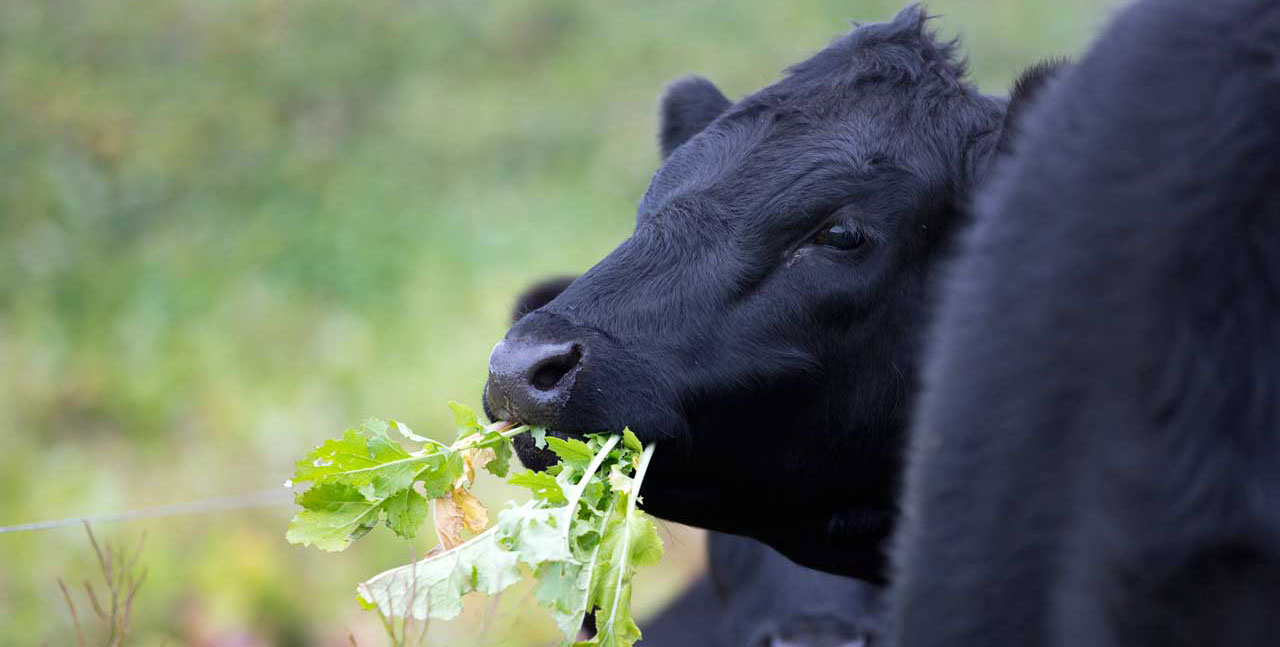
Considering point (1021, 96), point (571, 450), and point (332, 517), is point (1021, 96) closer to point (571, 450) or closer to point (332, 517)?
point (571, 450)

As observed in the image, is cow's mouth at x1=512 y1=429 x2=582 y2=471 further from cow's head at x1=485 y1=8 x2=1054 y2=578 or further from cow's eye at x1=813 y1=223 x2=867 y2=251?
cow's eye at x1=813 y1=223 x2=867 y2=251

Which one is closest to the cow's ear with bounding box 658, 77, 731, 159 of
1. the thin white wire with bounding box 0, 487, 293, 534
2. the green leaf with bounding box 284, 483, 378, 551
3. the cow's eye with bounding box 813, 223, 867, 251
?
the cow's eye with bounding box 813, 223, 867, 251

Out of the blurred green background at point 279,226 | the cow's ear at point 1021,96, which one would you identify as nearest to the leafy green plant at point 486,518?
the cow's ear at point 1021,96

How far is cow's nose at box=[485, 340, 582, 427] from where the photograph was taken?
2.44 metres

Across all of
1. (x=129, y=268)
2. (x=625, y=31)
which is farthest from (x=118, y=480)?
(x=625, y=31)

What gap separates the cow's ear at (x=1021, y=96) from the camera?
274 cm

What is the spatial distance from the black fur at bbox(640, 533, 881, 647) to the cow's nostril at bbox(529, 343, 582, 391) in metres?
1.61

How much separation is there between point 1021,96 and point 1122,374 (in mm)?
1539

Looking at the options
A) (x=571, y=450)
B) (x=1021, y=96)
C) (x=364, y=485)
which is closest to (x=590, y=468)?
(x=571, y=450)

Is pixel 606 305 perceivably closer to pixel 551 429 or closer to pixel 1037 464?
pixel 551 429

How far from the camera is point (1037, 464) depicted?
4.69 feet

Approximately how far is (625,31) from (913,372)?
43.3ft

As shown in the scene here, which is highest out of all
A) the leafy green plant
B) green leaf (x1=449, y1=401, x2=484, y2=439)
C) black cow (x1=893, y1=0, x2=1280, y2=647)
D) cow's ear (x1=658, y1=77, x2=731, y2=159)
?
cow's ear (x1=658, y1=77, x2=731, y2=159)

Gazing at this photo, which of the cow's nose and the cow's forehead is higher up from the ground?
the cow's forehead
